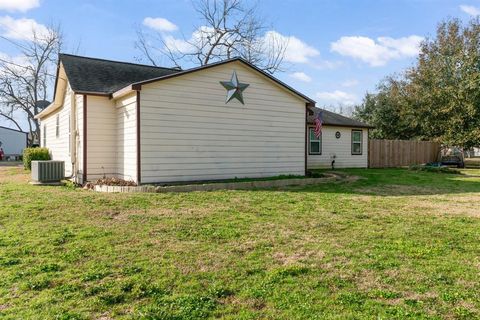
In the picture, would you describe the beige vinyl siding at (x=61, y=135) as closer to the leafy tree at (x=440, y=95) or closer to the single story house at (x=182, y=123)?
the single story house at (x=182, y=123)

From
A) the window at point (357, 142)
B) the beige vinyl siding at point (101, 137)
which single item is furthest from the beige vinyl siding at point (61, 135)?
the window at point (357, 142)

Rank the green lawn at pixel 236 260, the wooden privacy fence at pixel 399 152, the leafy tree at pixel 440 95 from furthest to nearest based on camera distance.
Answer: the leafy tree at pixel 440 95, the wooden privacy fence at pixel 399 152, the green lawn at pixel 236 260

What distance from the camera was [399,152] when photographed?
76.2ft

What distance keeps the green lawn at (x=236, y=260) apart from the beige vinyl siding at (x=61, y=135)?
6.43 m

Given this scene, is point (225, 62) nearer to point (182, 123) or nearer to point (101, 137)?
point (182, 123)

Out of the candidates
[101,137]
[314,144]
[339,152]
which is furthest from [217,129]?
[339,152]

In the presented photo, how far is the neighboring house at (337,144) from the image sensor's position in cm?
1884

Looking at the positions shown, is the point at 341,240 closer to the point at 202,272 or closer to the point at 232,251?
the point at 232,251

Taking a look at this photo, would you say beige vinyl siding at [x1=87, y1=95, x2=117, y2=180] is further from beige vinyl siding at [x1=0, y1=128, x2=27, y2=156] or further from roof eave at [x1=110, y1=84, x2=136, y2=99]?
beige vinyl siding at [x1=0, y1=128, x2=27, y2=156]

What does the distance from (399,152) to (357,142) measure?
420 centimetres

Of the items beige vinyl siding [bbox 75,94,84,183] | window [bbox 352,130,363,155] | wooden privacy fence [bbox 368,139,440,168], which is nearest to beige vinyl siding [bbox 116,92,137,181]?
beige vinyl siding [bbox 75,94,84,183]

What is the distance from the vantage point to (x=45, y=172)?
1196 centimetres

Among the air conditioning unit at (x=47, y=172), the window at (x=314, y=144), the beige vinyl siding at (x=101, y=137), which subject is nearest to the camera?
the beige vinyl siding at (x=101, y=137)

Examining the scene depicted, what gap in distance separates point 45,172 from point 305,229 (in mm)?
9395
